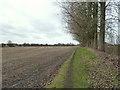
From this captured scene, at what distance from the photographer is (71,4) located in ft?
45.1

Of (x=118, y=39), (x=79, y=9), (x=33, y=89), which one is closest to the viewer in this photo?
(x=33, y=89)

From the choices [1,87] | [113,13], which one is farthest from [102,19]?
[1,87]

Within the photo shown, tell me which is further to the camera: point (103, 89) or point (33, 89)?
point (33, 89)

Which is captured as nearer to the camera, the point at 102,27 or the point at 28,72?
the point at 28,72

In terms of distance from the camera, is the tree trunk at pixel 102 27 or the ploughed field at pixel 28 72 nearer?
the ploughed field at pixel 28 72

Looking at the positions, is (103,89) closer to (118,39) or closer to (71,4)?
(118,39)

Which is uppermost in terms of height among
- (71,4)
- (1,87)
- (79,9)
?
(71,4)

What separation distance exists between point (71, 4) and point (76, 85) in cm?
1201

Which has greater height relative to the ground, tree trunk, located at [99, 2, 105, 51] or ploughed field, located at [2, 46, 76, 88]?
tree trunk, located at [99, 2, 105, 51]

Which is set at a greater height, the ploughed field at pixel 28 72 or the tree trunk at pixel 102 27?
the tree trunk at pixel 102 27

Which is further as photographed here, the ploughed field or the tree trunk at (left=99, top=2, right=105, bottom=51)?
the tree trunk at (left=99, top=2, right=105, bottom=51)

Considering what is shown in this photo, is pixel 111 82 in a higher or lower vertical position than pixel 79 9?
lower

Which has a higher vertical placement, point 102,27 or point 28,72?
point 102,27

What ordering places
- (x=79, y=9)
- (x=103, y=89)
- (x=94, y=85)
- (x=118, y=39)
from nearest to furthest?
(x=103, y=89)
(x=94, y=85)
(x=118, y=39)
(x=79, y=9)
